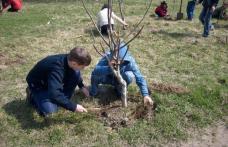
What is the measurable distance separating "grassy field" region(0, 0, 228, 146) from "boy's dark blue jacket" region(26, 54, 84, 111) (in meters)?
0.39

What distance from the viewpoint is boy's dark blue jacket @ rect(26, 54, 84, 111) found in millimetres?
4602

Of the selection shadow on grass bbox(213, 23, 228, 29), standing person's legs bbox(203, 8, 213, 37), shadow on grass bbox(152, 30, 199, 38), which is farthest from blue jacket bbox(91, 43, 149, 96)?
shadow on grass bbox(213, 23, 228, 29)

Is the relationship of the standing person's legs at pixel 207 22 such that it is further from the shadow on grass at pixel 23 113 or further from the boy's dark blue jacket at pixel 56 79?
the shadow on grass at pixel 23 113

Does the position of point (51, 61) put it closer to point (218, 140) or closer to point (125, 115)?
point (125, 115)

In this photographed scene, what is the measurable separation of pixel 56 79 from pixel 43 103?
1.74 feet

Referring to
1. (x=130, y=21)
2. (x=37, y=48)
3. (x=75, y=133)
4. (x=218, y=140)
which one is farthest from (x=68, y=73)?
(x=130, y=21)

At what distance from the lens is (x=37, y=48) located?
820 cm

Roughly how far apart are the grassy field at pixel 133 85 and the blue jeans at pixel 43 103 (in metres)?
0.12

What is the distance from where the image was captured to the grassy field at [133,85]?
4809 mm

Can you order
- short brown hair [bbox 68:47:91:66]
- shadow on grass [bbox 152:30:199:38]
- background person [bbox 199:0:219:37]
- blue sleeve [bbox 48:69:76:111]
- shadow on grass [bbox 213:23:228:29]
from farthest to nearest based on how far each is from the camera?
1. shadow on grass [bbox 213:23:228:29]
2. shadow on grass [bbox 152:30:199:38]
3. background person [bbox 199:0:219:37]
4. blue sleeve [bbox 48:69:76:111]
5. short brown hair [bbox 68:47:91:66]

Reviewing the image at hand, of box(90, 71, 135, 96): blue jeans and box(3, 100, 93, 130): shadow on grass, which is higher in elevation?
box(90, 71, 135, 96): blue jeans

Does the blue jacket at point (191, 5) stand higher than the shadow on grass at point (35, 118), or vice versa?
the blue jacket at point (191, 5)

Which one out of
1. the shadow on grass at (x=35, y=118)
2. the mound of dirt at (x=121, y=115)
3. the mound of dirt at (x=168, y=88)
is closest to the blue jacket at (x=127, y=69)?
the mound of dirt at (x=121, y=115)

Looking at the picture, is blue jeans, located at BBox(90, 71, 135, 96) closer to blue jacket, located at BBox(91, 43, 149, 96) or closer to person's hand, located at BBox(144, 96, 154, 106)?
blue jacket, located at BBox(91, 43, 149, 96)
